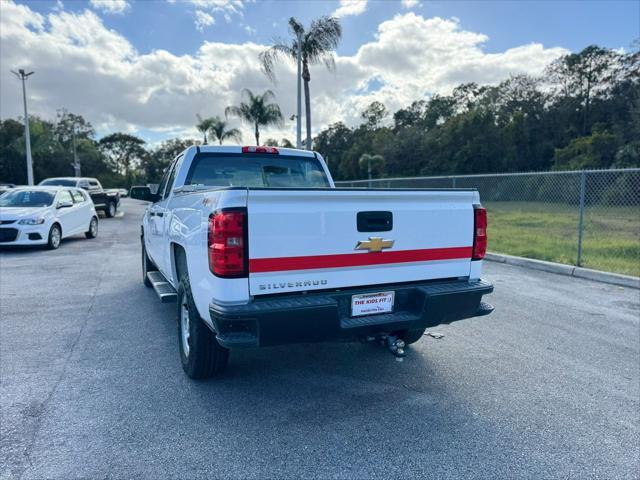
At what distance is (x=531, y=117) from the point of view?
155 ft

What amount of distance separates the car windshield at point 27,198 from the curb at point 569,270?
11057 mm

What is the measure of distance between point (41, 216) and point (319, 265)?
33.7 feet

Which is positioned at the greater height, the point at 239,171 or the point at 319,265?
the point at 239,171

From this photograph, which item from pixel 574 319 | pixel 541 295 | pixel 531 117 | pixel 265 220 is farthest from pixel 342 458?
pixel 531 117

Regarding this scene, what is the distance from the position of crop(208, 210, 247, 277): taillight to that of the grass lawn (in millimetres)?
7742

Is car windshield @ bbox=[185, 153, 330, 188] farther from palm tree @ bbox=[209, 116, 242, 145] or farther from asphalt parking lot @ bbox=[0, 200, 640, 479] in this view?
palm tree @ bbox=[209, 116, 242, 145]

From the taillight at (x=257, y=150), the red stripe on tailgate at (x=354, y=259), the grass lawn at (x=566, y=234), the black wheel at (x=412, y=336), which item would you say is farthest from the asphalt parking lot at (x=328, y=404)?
the grass lawn at (x=566, y=234)

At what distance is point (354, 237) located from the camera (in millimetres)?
3111

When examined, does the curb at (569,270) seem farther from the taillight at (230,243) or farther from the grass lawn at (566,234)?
the taillight at (230,243)

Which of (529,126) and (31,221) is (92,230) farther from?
(529,126)

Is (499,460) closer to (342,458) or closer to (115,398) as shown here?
(342,458)

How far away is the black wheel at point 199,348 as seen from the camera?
3443mm

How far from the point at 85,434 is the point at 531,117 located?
5239cm

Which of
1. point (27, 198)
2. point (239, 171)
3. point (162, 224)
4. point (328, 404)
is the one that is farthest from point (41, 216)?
point (328, 404)
